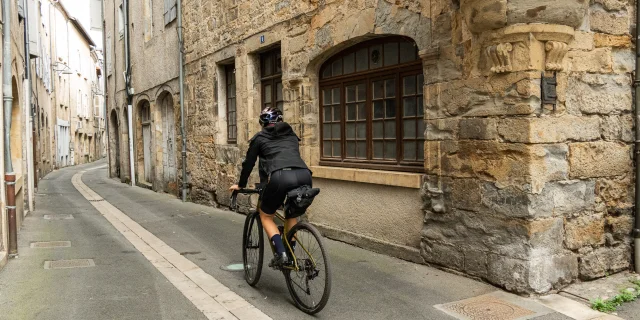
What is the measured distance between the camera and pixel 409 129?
20.6 ft

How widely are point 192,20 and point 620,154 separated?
937 cm

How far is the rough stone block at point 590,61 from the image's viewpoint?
Result: 15.8 feet

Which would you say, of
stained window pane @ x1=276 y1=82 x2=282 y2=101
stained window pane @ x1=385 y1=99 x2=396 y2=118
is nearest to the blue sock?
stained window pane @ x1=385 y1=99 x2=396 y2=118

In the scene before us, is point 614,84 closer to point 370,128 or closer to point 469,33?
point 469,33

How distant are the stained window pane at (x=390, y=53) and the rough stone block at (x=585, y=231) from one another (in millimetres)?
2696

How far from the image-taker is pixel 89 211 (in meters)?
11.3

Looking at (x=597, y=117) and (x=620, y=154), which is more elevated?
(x=597, y=117)

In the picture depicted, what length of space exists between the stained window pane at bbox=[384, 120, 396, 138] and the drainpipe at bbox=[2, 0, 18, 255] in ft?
14.4

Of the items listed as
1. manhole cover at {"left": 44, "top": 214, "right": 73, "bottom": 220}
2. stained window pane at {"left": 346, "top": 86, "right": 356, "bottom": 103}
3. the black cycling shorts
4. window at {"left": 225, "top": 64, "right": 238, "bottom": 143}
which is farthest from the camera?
window at {"left": 225, "top": 64, "right": 238, "bottom": 143}

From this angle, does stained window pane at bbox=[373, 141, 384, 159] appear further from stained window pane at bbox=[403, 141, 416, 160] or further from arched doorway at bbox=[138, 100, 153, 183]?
arched doorway at bbox=[138, 100, 153, 183]

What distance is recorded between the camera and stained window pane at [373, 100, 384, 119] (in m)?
6.67

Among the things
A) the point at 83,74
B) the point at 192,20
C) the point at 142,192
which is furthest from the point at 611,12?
the point at 83,74

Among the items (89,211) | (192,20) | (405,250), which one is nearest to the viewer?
(405,250)

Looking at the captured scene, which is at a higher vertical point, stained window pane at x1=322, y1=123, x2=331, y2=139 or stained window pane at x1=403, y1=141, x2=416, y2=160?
stained window pane at x1=322, y1=123, x2=331, y2=139
